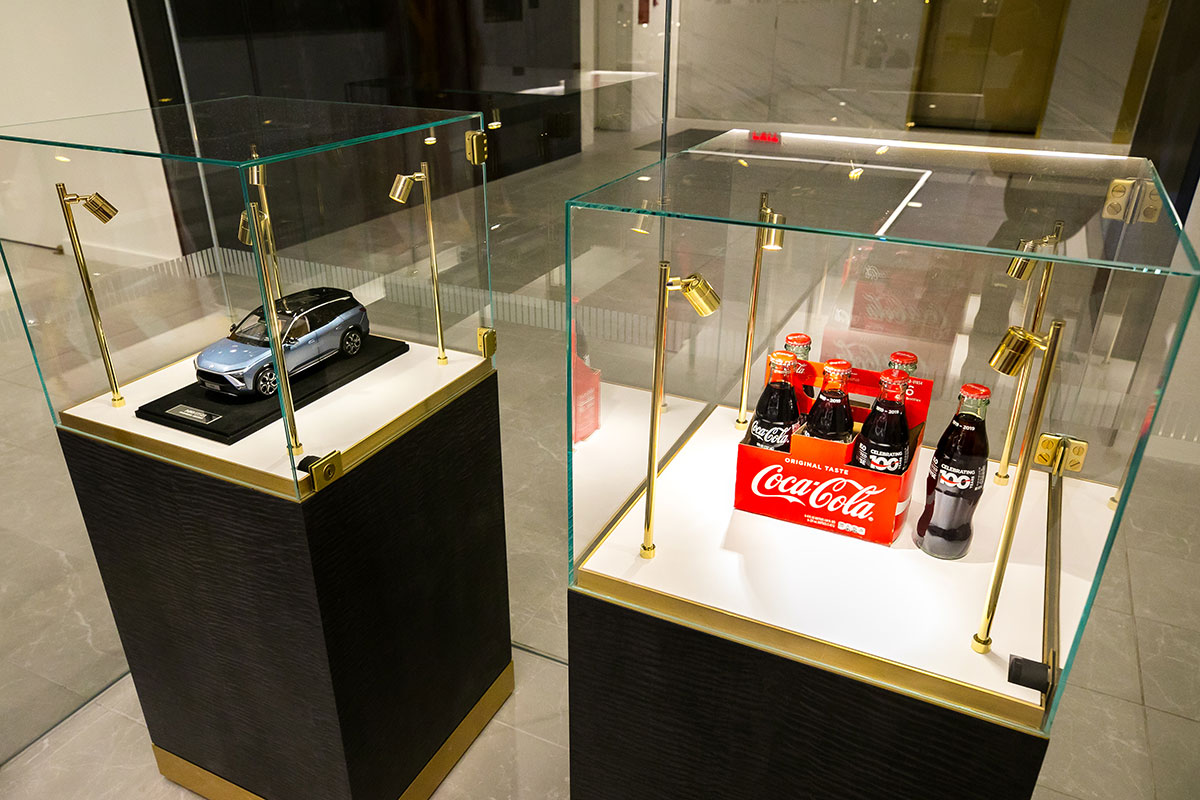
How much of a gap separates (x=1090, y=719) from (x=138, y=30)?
487cm

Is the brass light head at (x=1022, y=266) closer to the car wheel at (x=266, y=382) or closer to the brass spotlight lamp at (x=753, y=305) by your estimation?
the brass spotlight lamp at (x=753, y=305)

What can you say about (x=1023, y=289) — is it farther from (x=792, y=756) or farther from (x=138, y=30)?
(x=138, y=30)

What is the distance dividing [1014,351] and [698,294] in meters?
0.38

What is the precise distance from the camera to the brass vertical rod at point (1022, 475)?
90 cm

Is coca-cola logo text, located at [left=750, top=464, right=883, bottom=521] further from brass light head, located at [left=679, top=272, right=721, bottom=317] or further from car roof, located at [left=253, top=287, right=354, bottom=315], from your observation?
car roof, located at [left=253, top=287, right=354, bottom=315]

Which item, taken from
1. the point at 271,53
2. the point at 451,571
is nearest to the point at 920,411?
the point at 451,571

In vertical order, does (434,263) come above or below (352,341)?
above

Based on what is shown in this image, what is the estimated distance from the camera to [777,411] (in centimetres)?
139

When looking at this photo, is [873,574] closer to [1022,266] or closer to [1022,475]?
[1022,475]

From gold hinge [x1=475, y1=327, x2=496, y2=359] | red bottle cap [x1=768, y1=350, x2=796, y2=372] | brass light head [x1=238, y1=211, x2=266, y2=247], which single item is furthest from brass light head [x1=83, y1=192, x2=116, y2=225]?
red bottle cap [x1=768, y1=350, x2=796, y2=372]

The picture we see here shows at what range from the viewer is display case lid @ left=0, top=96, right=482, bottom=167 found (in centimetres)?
125

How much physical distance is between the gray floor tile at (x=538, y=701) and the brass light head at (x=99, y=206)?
148cm

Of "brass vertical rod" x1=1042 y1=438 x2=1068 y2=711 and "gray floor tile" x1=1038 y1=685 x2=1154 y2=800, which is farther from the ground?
"brass vertical rod" x1=1042 y1=438 x2=1068 y2=711

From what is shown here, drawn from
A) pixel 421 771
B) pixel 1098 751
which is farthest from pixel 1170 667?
pixel 421 771
